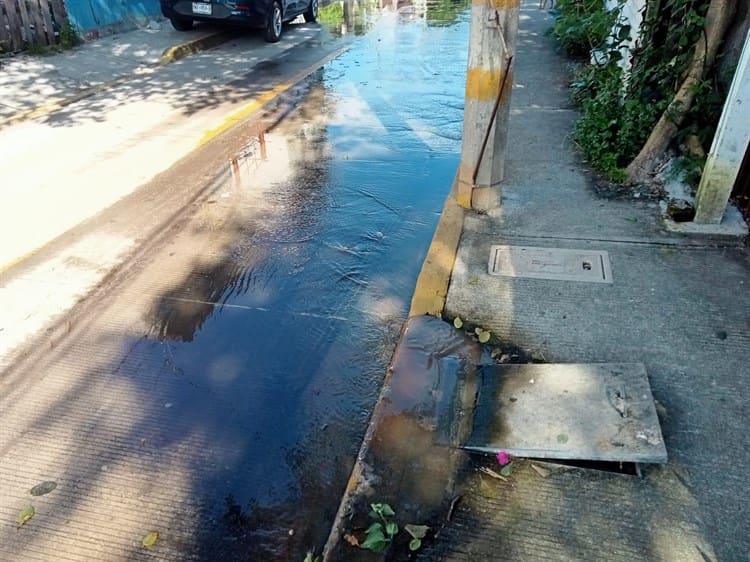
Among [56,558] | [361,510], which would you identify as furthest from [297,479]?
[56,558]

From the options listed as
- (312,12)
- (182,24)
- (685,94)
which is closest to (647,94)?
(685,94)

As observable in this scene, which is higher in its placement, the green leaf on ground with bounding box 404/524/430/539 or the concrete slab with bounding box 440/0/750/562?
the concrete slab with bounding box 440/0/750/562

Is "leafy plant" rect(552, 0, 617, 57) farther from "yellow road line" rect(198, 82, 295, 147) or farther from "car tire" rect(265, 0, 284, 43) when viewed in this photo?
"car tire" rect(265, 0, 284, 43)

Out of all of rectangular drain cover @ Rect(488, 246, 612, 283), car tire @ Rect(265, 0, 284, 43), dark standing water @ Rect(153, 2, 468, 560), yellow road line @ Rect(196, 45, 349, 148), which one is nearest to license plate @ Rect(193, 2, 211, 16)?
car tire @ Rect(265, 0, 284, 43)

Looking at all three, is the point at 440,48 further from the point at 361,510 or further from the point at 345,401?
the point at 361,510

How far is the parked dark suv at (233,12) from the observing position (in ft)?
38.9

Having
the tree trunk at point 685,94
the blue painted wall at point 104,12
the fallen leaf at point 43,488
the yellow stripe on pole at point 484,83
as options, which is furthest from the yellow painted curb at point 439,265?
the blue painted wall at point 104,12

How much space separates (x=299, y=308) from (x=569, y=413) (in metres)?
1.90

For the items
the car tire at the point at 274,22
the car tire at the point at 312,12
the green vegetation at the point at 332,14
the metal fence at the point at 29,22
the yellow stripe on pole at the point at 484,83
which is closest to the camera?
the yellow stripe on pole at the point at 484,83

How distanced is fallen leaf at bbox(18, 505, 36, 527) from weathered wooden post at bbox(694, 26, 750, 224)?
4.70 metres

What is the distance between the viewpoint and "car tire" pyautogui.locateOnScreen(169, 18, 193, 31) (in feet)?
42.1

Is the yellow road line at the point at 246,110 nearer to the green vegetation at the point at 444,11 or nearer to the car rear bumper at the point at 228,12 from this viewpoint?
the car rear bumper at the point at 228,12

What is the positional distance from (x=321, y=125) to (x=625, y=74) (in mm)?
3634

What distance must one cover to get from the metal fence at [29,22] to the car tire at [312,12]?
6053 millimetres
